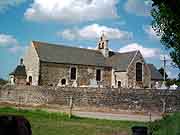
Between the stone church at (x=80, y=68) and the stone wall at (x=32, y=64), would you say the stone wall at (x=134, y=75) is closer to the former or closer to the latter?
the stone church at (x=80, y=68)

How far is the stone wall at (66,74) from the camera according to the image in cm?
4491

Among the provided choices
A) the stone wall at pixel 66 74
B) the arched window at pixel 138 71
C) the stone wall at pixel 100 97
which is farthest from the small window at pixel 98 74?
the stone wall at pixel 100 97

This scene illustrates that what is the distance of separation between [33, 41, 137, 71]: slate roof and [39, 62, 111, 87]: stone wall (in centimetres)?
67

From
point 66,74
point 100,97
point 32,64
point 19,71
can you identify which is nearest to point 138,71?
point 66,74

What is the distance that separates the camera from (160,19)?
1825 centimetres

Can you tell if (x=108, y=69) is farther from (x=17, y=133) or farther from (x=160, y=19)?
(x=17, y=133)

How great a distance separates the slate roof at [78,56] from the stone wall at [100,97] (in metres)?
9.81

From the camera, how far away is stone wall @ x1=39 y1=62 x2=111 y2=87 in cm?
4491

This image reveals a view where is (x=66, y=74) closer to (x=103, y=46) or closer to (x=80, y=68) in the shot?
(x=80, y=68)

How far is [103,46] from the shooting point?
53.1 metres

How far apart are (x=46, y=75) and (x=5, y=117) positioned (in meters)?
38.5

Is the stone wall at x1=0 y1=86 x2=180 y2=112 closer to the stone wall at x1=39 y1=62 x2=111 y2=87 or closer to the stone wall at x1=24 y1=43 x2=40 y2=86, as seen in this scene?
the stone wall at x1=24 y1=43 x2=40 y2=86

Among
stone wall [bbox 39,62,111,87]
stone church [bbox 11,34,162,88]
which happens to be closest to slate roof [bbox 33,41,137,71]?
stone church [bbox 11,34,162,88]

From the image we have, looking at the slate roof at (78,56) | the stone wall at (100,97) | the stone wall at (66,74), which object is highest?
the slate roof at (78,56)
